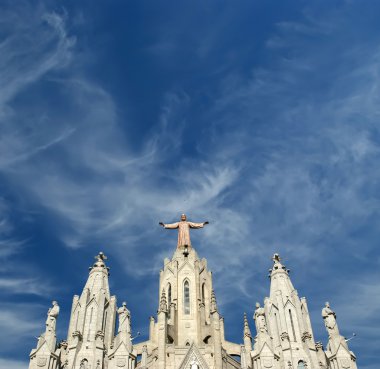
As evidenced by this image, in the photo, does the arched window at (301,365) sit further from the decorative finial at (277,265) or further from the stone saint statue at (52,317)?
the stone saint statue at (52,317)

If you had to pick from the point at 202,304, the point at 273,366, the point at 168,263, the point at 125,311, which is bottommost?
the point at 273,366

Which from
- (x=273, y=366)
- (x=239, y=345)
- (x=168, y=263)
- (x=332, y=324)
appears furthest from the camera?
(x=168, y=263)

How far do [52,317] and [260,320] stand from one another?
17.0m

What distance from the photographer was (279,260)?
4444cm

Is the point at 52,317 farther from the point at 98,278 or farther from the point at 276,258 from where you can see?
the point at 276,258

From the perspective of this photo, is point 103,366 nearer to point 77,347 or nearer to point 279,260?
point 77,347

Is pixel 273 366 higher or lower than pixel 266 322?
→ lower

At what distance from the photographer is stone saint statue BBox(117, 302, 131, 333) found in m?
38.3

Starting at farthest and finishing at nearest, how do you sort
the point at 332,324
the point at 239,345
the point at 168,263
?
the point at 168,263 → the point at 239,345 → the point at 332,324

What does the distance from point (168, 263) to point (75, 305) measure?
13581 mm

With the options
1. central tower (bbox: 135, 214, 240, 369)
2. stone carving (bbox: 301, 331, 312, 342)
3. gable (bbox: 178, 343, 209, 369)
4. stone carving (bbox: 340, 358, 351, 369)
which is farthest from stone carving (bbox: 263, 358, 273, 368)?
stone carving (bbox: 340, 358, 351, 369)

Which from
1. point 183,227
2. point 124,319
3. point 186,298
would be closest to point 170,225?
point 183,227

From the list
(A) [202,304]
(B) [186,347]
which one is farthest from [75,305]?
(A) [202,304]

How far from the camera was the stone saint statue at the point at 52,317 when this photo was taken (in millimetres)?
37000
